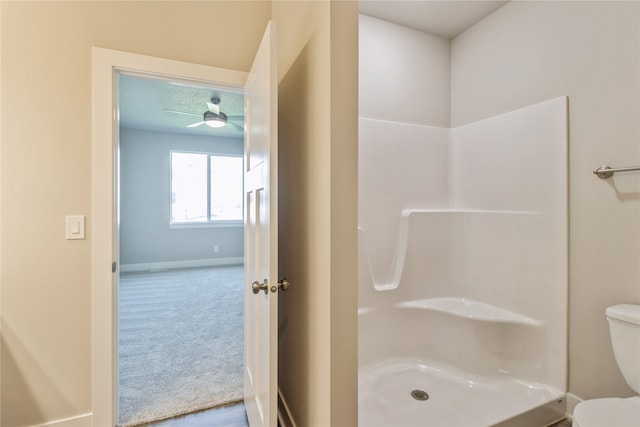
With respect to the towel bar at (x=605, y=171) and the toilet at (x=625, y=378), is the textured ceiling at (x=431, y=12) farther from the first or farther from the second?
the toilet at (x=625, y=378)

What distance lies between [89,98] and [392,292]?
2.21 m

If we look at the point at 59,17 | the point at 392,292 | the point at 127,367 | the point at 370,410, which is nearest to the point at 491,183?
the point at 392,292

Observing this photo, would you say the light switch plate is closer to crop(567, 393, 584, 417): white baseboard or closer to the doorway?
the doorway

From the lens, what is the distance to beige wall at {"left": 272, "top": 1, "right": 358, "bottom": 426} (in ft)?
3.49

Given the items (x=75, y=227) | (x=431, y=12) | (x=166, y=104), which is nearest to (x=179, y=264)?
(x=166, y=104)

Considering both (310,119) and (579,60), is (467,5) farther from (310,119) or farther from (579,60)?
(310,119)

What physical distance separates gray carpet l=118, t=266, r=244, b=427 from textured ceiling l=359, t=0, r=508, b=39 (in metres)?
2.85

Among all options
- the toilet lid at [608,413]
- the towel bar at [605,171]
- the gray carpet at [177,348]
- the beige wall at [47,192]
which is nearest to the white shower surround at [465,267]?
the towel bar at [605,171]

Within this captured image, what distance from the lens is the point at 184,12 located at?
1.67 meters

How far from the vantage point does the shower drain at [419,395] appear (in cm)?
186

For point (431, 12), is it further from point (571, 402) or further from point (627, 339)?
point (571, 402)

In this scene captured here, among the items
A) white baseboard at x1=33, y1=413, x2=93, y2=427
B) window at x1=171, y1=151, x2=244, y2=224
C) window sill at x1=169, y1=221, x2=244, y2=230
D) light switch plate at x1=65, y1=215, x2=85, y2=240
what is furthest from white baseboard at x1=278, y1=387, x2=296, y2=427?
window at x1=171, y1=151, x2=244, y2=224

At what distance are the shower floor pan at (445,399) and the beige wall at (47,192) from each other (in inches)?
64.5

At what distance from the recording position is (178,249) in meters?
5.59
